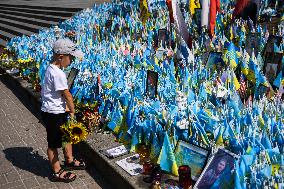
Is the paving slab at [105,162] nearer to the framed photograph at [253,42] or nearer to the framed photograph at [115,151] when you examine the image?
the framed photograph at [115,151]

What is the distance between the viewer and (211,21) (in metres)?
8.09

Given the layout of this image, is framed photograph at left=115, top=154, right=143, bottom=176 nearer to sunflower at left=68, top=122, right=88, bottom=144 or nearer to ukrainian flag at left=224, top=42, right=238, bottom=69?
sunflower at left=68, top=122, right=88, bottom=144

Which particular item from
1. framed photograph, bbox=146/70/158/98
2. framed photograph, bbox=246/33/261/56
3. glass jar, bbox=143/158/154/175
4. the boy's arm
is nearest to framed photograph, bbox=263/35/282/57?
framed photograph, bbox=246/33/261/56

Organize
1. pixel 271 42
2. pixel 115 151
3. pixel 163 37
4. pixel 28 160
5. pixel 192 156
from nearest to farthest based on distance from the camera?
pixel 192 156, pixel 115 151, pixel 28 160, pixel 271 42, pixel 163 37

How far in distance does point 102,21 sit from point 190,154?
9.23 meters

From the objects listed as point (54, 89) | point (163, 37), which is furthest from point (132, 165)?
point (163, 37)

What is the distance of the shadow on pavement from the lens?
19.1ft

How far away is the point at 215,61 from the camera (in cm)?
693

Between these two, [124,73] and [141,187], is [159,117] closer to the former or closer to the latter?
[141,187]

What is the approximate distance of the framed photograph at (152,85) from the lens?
608 cm

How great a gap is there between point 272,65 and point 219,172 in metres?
2.93

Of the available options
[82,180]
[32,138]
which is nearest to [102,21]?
[32,138]

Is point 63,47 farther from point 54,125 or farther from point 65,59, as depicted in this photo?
point 54,125

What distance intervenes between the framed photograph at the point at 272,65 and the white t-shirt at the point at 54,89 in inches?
129
